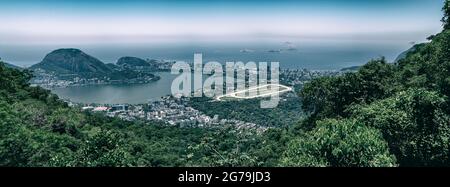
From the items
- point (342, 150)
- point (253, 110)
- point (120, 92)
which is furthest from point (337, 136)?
point (120, 92)

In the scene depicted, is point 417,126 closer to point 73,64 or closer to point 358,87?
point 358,87

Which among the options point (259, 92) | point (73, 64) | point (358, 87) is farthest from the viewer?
point (73, 64)

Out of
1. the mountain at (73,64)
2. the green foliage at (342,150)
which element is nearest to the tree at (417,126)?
the green foliage at (342,150)

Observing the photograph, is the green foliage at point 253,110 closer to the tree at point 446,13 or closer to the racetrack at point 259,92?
the racetrack at point 259,92

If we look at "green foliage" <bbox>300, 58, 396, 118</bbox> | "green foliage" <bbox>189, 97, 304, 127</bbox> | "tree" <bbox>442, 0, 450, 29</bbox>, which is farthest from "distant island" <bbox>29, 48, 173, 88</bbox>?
"tree" <bbox>442, 0, 450, 29</bbox>

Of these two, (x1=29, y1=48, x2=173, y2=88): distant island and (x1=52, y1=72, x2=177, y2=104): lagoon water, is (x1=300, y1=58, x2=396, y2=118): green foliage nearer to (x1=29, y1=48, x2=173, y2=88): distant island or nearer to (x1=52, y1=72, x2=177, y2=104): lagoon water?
(x1=29, y1=48, x2=173, y2=88): distant island
